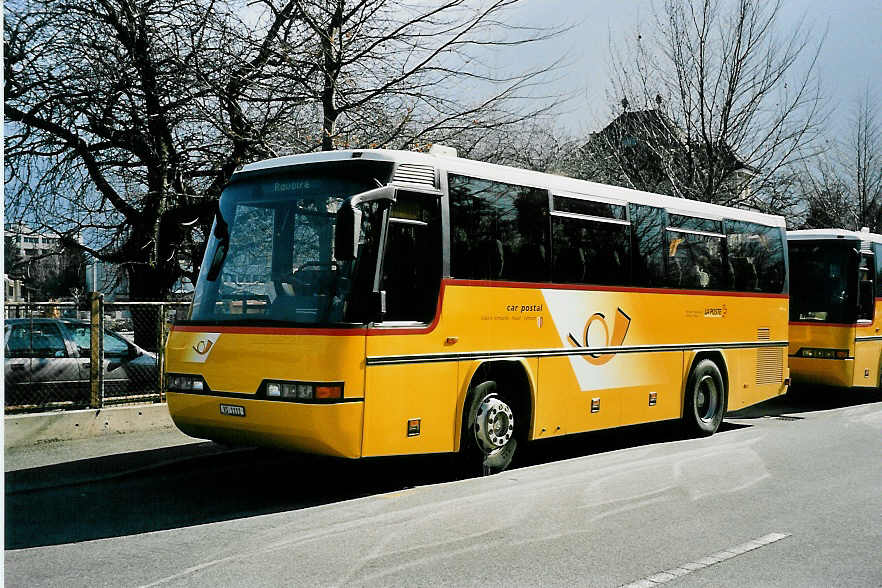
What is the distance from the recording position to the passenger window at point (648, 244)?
11766 mm

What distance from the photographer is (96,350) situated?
1196cm

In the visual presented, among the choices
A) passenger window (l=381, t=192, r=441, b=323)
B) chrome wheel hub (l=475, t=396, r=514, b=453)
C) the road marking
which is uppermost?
passenger window (l=381, t=192, r=441, b=323)

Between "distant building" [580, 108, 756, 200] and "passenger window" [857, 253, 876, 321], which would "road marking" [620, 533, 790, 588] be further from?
"distant building" [580, 108, 756, 200]

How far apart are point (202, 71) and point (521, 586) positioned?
1186 centimetres

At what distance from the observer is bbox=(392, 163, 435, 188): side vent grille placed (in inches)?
338

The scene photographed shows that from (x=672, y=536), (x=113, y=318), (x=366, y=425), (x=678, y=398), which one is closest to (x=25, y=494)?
(x=366, y=425)

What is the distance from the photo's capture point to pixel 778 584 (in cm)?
573

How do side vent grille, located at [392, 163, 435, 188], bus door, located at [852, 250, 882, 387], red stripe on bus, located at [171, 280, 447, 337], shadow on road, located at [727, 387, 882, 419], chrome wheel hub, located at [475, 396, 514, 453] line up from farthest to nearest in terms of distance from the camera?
bus door, located at [852, 250, 882, 387] → shadow on road, located at [727, 387, 882, 419] → chrome wheel hub, located at [475, 396, 514, 453] → side vent grille, located at [392, 163, 435, 188] → red stripe on bus, located at [171, 280, 447, 337]

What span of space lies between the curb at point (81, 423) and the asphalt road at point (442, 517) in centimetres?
30

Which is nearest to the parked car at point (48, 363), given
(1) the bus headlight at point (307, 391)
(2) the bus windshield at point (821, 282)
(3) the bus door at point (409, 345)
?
(1) the bus headlight at point (307, 391)

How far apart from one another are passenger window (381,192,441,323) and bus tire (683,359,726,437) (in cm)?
542

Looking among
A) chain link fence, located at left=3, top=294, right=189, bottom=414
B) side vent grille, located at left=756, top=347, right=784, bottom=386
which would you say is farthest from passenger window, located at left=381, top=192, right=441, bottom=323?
side vent grille, located at left=756, top=347, right=784, bottom=386

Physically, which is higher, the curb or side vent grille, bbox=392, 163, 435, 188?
side vent grille, bbox=392, 163, 435, 188

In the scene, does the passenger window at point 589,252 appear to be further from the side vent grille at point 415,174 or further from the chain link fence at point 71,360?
the chain link fence at point 71,360
